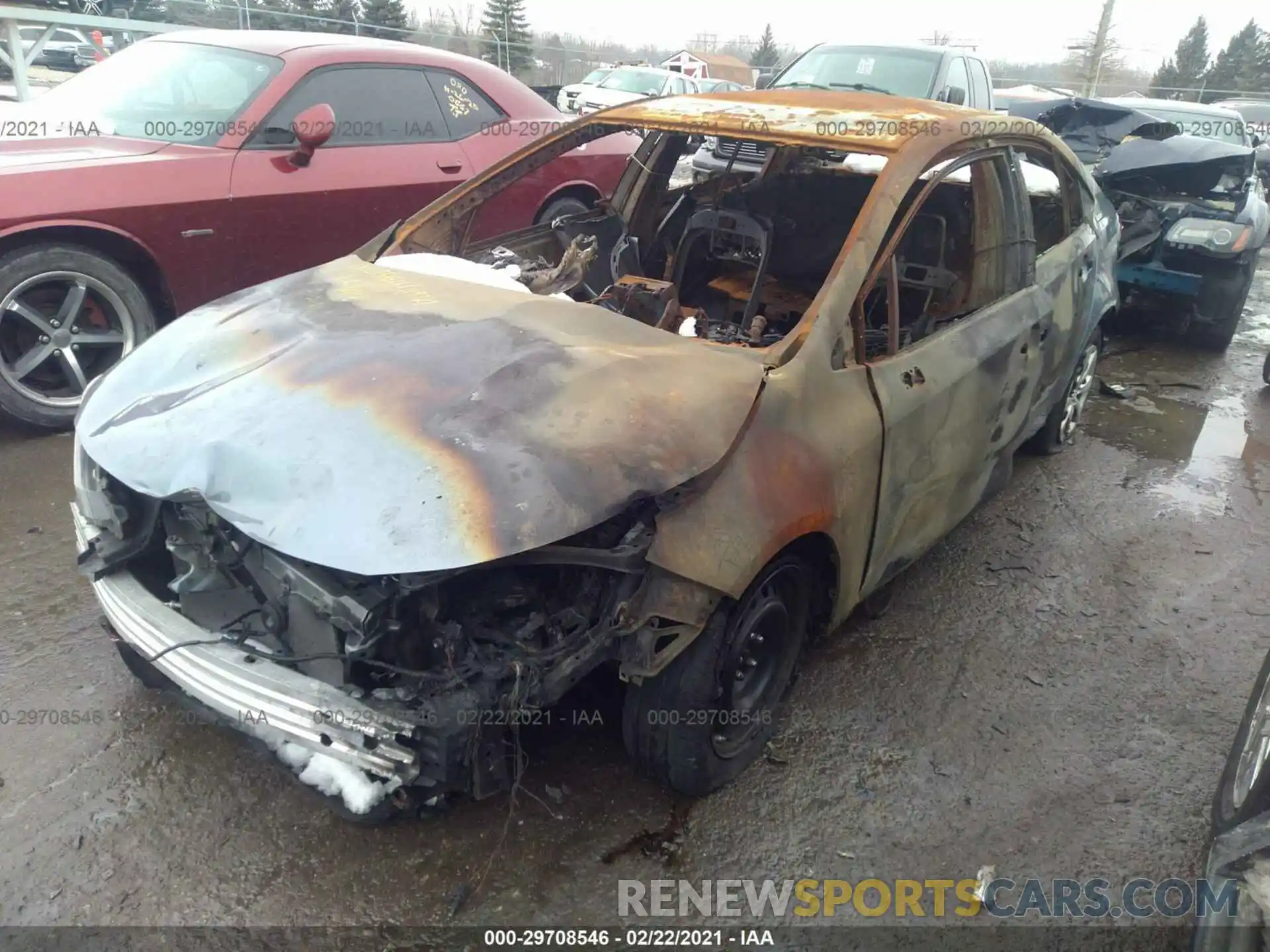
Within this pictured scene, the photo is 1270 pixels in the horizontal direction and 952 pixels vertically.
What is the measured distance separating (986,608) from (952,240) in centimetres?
159

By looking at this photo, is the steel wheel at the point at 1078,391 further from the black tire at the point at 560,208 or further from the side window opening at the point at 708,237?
the black tire at the point at 560,208

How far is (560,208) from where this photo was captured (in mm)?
6016

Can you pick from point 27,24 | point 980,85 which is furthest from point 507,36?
point 980,85

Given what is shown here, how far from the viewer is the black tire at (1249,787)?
1.91m

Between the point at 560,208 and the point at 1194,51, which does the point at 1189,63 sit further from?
the point at 560,208

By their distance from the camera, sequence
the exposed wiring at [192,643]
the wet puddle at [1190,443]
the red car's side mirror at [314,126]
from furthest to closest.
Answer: the wet puddle at [1190,443] < the red car's side mirror at [314,126] < the exposed wiring at [192,643]

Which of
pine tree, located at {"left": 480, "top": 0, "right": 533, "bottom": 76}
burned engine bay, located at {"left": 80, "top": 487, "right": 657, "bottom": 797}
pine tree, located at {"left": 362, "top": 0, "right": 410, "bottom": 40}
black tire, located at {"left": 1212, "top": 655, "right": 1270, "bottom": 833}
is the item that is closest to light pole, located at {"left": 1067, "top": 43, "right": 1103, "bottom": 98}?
pine tree, located at {"left": 480, "top": 0, "right": 533, "bottom": 76}

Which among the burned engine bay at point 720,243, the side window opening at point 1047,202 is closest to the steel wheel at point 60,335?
the burned engine bay at point 720,243

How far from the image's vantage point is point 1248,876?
5.49 feet

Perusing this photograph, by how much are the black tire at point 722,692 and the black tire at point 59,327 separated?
3373 mm

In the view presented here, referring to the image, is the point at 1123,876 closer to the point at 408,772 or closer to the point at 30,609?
the point at 408,772

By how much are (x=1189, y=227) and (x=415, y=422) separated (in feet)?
20.5

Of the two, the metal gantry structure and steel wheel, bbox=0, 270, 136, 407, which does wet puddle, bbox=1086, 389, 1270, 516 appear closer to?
steel wheel, bbox=0, 270, 136, 407

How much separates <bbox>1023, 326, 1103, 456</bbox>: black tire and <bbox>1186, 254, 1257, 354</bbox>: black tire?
2.19 metres
